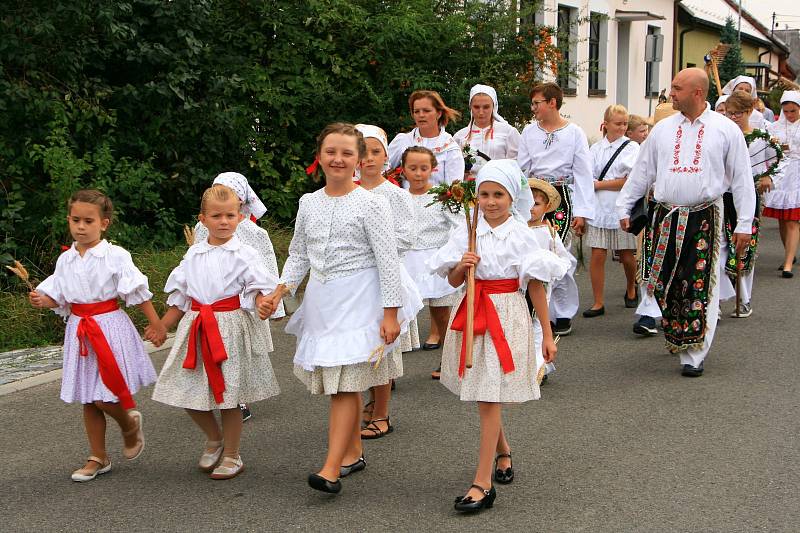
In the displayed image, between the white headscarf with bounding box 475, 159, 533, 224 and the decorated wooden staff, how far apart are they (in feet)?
0.19

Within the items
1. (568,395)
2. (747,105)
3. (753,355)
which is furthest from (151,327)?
(747,105)

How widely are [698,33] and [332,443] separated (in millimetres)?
36025

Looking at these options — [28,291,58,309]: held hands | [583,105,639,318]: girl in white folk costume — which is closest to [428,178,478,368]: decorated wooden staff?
[28,291,58,309]: held hands

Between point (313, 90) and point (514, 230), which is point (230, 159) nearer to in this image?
point (313, 90)

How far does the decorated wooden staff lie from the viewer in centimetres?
477

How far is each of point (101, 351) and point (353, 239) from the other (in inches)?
54.8

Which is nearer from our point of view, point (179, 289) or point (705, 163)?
point (179, 289)

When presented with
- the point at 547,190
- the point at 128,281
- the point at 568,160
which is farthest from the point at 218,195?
the point at 568,160

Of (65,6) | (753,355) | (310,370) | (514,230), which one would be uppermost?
(65,6)

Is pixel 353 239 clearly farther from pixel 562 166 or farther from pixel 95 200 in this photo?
pixel 562 166

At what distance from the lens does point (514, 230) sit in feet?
16.6

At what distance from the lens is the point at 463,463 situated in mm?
5562

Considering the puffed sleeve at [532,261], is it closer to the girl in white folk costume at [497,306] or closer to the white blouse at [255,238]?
the girl in white folk costume at [497,306]

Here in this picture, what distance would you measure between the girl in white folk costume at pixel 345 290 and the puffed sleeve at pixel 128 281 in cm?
76
